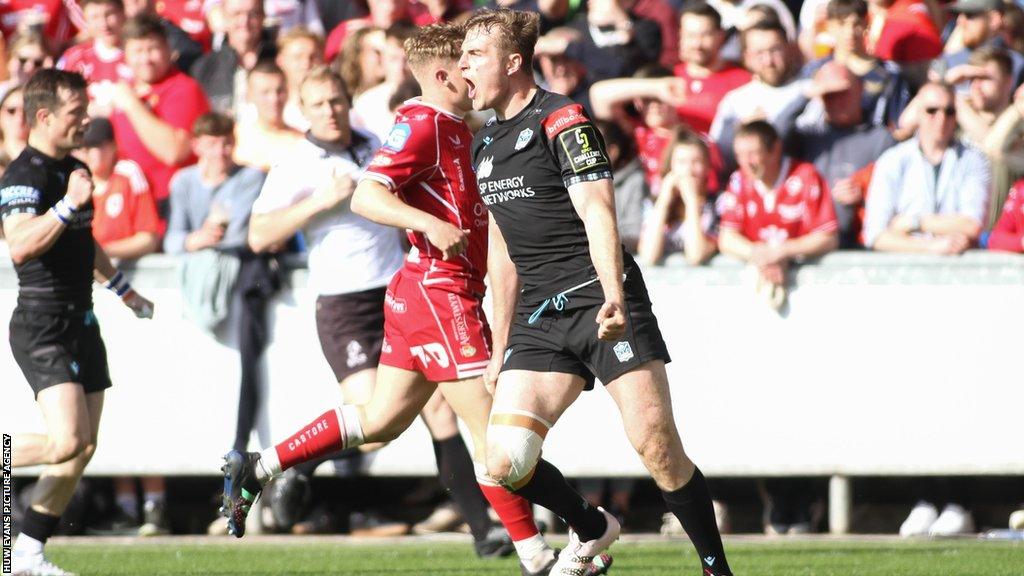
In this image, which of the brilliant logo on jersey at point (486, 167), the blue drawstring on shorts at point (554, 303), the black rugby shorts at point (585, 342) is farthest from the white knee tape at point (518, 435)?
the brilliant logo on jersey at point (486, 167)

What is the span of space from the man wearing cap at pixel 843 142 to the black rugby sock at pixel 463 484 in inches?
126

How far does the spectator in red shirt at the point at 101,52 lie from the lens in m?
12.1

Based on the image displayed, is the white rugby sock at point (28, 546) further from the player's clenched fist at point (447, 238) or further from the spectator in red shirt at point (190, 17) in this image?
the spectator in red shirt at point (190, 17)

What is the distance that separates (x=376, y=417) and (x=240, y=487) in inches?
27.4

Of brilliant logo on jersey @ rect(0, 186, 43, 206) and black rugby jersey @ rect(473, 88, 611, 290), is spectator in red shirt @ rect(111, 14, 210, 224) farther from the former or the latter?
black rugby jersey @ rect(473, 88, 611, 290)

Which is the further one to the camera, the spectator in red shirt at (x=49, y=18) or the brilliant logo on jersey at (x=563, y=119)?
the spectator in red shirt at (x=49, y=18)

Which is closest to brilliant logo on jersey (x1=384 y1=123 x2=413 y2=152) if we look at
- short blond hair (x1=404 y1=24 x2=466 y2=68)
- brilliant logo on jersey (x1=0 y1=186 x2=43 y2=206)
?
short blond hair (x1=404 y1=24 x2=466 y2=68)

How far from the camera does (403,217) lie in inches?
259

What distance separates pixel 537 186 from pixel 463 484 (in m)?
2.63

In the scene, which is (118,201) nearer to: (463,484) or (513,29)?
(463,484)

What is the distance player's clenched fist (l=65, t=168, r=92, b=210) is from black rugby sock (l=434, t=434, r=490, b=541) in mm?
2328

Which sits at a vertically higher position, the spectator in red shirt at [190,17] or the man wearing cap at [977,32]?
the man wearing cap at [977,32]

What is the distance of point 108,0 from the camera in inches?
483

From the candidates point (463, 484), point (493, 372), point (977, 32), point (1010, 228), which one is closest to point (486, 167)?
point (493, 372)
